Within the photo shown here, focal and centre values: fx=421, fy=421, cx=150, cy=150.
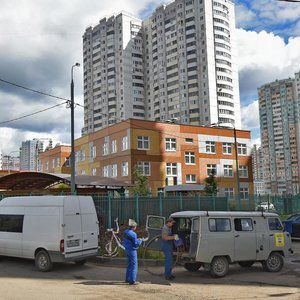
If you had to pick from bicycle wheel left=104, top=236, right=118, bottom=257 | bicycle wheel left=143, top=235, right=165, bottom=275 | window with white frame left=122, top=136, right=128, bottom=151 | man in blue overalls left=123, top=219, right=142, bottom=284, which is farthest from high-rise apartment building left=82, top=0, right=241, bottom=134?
man in blue overalls left=123, top=219, right=142, bottom=284

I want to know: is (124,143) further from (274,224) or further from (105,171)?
(274,224)

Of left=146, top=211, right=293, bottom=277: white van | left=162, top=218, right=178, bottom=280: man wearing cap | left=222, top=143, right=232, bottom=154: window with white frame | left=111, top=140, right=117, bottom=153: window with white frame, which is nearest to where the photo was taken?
left=162, top=218, right=178, bottom=280: man wearing cap

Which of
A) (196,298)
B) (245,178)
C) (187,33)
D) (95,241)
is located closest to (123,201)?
(95,241)

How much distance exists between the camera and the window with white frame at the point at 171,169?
186 ft

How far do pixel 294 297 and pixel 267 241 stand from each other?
3483 millimetres

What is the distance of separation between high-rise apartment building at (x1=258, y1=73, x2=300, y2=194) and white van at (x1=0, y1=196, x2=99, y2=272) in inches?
3154

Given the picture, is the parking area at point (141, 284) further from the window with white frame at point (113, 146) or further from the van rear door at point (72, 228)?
the window with white frame at point (113, 146)

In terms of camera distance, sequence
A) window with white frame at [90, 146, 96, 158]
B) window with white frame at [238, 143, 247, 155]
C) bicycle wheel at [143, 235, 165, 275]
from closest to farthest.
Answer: bicycle wheel at [143, 235, 165, 275] → window with white frame at [90, 146, 96, 158] → window with white frame at [238, 143, 247, 155]

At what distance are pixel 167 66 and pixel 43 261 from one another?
353 feet

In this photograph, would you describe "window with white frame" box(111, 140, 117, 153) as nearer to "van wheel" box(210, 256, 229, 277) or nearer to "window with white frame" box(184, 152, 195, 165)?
"window with white frame" box(184, 152, 195, 165)

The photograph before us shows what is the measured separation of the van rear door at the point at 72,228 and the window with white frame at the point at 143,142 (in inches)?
1601

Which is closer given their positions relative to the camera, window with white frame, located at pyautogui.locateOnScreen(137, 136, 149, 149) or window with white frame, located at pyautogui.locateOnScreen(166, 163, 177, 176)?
window with white frame, located at pyautogui.locateOnScreen(137, 136, 149, 149)

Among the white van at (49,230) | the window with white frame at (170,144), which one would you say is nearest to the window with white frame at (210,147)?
the window with white frame at (170,144)

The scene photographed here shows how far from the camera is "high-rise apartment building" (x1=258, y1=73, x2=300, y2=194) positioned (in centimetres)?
9006
